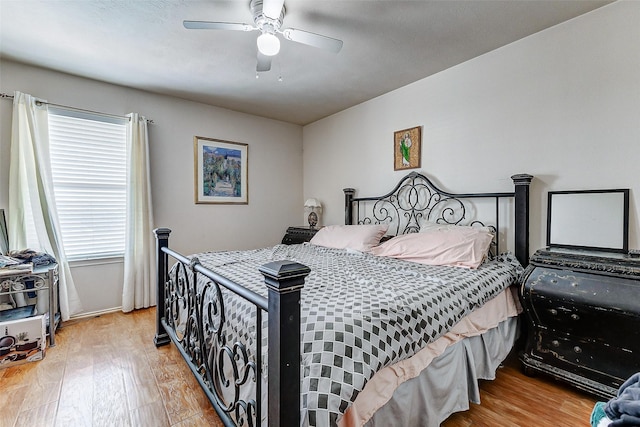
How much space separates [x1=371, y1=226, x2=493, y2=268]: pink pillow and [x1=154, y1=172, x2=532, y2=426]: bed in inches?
0.8

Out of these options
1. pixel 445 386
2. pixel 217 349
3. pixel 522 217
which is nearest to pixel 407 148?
pixel 522 217

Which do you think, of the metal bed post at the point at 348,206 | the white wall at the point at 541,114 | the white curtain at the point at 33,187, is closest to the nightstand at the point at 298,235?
the metal bed post at the point at 348,206

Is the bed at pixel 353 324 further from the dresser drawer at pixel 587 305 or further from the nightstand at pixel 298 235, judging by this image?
the nightstand at pixel 298 235

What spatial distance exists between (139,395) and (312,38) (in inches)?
96.1

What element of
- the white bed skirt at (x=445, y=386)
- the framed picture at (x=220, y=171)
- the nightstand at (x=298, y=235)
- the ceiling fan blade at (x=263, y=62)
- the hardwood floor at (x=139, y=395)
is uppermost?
the ceiling fan blade at (x=263, y=62)

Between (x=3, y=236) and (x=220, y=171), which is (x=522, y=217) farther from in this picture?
(x=3, y=236)

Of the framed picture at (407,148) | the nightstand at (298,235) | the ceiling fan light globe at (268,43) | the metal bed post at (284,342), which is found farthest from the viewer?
the nightstand at (298,235)

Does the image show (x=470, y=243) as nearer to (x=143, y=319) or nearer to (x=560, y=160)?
(x=560, y=160)

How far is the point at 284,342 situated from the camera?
0.83m

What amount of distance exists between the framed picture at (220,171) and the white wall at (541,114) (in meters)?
1.95

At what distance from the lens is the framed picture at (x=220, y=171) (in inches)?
145

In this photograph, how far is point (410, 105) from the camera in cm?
313

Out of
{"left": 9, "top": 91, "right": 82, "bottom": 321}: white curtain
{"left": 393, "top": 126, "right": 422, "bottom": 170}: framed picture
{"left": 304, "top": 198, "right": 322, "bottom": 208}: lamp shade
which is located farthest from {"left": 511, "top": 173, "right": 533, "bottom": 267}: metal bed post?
{"left": 9, "top": 91, "right": 82, "bottom": 321}: white curtain

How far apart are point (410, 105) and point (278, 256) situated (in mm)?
2111
